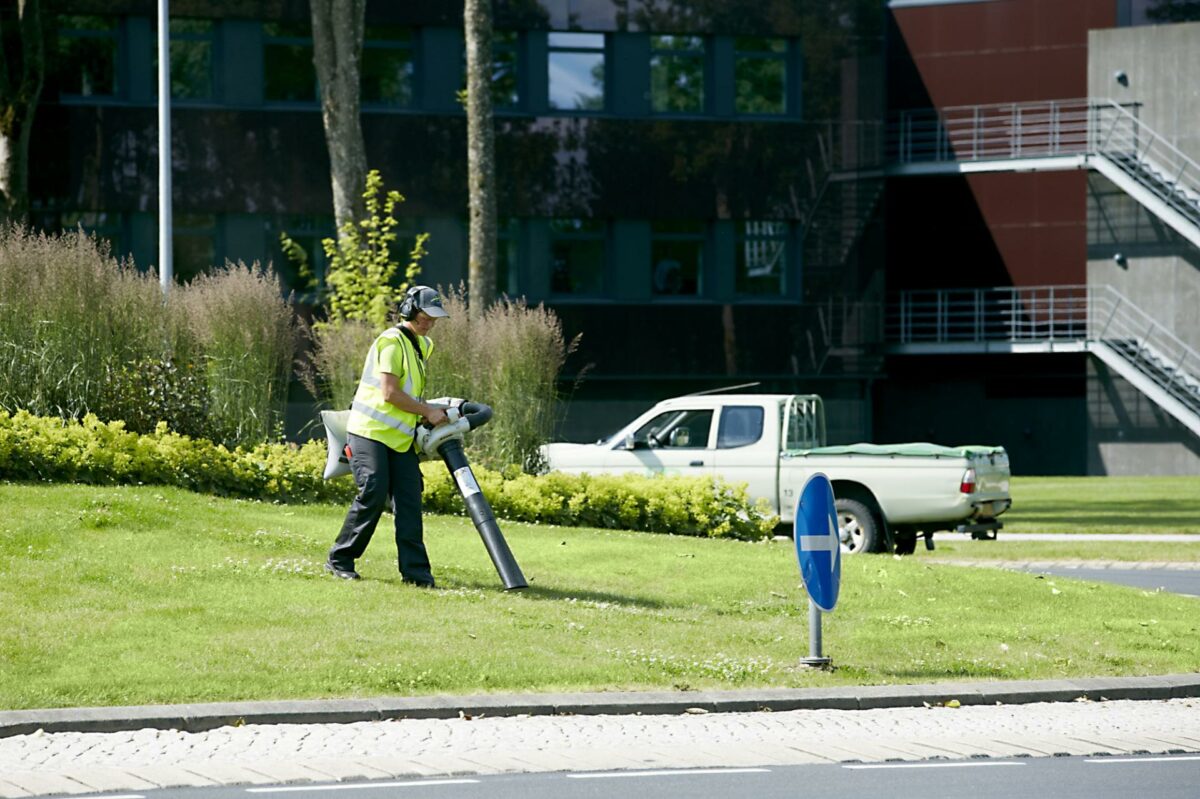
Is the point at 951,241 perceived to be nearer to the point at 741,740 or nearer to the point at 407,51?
the point at 407,51

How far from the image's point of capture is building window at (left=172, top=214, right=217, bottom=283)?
34594 mm

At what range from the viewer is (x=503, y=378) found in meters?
19.9

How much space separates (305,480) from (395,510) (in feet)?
15.3

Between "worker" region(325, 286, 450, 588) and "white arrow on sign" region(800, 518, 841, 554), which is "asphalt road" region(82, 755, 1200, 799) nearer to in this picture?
"white arrow on sign" region(800, 518, 841, 554)

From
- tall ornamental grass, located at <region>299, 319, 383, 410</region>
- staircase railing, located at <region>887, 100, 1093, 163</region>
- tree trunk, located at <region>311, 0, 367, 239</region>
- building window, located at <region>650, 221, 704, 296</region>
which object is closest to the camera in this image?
tall ornamental grass, located at <region>299, 319, 383, 410</region>

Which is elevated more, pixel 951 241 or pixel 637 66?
pixel 637 66

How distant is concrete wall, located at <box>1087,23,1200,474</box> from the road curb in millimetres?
31106

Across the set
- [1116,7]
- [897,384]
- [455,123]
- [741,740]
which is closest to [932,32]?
[1116,7]

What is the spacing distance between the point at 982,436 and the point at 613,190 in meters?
11.4

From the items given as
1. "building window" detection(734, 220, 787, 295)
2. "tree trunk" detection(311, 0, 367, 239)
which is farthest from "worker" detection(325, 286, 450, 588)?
"building window" detection(734, 220, 787, 295)

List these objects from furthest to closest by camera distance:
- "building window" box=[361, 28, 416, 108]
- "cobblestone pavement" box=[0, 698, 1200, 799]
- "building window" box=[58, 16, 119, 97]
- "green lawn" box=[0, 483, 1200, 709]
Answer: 1. "building window" box=[361, 28, 416, 108]
2. "building window" box=[58, 16, 119, 97]
3. "green lawn" box=[0, 483, 1200, 709]
4. "cobblestone pavement" box=[0, 698, 1200, 799]

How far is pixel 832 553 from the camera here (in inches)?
437

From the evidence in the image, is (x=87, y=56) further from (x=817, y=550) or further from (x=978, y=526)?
(x=817, y=550)

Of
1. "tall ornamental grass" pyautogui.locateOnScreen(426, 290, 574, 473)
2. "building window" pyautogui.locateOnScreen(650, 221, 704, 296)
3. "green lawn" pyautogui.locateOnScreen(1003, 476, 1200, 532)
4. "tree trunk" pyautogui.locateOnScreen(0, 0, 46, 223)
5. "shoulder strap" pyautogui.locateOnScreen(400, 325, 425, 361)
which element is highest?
"tree trunk" pyautogui.locateOnScreen(0, 0, 46, 223)
